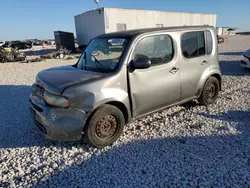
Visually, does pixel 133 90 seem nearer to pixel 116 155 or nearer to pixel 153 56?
pixel 153 56

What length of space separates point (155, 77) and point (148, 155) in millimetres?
1421

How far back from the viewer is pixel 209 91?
16.4 feet

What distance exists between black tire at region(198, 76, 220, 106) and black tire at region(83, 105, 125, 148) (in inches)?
93.2

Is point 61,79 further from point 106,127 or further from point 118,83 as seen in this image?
point 106,127

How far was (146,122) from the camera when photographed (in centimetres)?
432

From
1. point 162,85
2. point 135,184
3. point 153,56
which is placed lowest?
point 135,184

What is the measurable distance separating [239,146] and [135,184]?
189cm

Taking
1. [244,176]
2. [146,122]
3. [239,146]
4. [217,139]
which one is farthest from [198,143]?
[146,122]

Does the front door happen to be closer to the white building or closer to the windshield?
the windshield

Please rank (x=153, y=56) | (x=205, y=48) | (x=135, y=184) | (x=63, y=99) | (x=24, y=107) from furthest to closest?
(x=24, y=107)
(x=205, y=48)
(x=153, y=56)
(x=63, y=99)
(x=135, y=184)

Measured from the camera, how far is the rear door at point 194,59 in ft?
13.7

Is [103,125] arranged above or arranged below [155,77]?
below

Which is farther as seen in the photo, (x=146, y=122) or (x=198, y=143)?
(x=146, y=122)

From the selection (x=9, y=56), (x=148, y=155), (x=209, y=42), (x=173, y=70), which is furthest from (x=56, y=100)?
(x=9, y=56)
